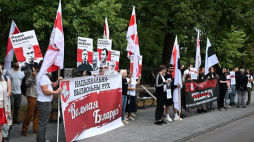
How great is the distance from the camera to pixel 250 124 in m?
10.8

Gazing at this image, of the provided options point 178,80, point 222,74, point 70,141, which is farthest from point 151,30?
point 70,141

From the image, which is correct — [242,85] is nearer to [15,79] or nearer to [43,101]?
[15,79]

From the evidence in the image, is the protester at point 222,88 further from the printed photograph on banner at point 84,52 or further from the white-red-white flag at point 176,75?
the printed photograph on banner at point 84,52

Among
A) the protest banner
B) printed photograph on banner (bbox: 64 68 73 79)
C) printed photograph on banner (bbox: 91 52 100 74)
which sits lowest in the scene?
the protest banner

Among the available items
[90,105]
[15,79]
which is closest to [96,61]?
[90,105]

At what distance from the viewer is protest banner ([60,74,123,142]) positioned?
7.29m

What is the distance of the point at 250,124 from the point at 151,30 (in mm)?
11500

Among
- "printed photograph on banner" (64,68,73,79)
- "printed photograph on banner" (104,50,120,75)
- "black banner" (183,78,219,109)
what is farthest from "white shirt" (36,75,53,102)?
"printed photograph on banner" (64,68,73,79)

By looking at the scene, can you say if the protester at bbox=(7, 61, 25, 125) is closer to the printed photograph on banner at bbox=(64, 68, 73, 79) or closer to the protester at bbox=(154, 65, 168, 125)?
the protester at bbox=(154, 65, 168, 125)

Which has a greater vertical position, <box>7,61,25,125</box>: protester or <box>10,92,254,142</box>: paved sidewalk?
<box>7,61,25,125</box>: protester

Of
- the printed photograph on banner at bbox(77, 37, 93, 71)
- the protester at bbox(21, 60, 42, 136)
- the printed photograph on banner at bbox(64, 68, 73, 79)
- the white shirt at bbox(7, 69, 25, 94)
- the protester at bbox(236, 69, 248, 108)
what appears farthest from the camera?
the protester at bbox(236, 69, 248, 108)

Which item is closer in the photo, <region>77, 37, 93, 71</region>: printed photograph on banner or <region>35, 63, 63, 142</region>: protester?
<region>35, 63, 63, 142</region>: protester

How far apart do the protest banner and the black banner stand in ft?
11.5

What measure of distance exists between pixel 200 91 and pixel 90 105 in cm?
638
